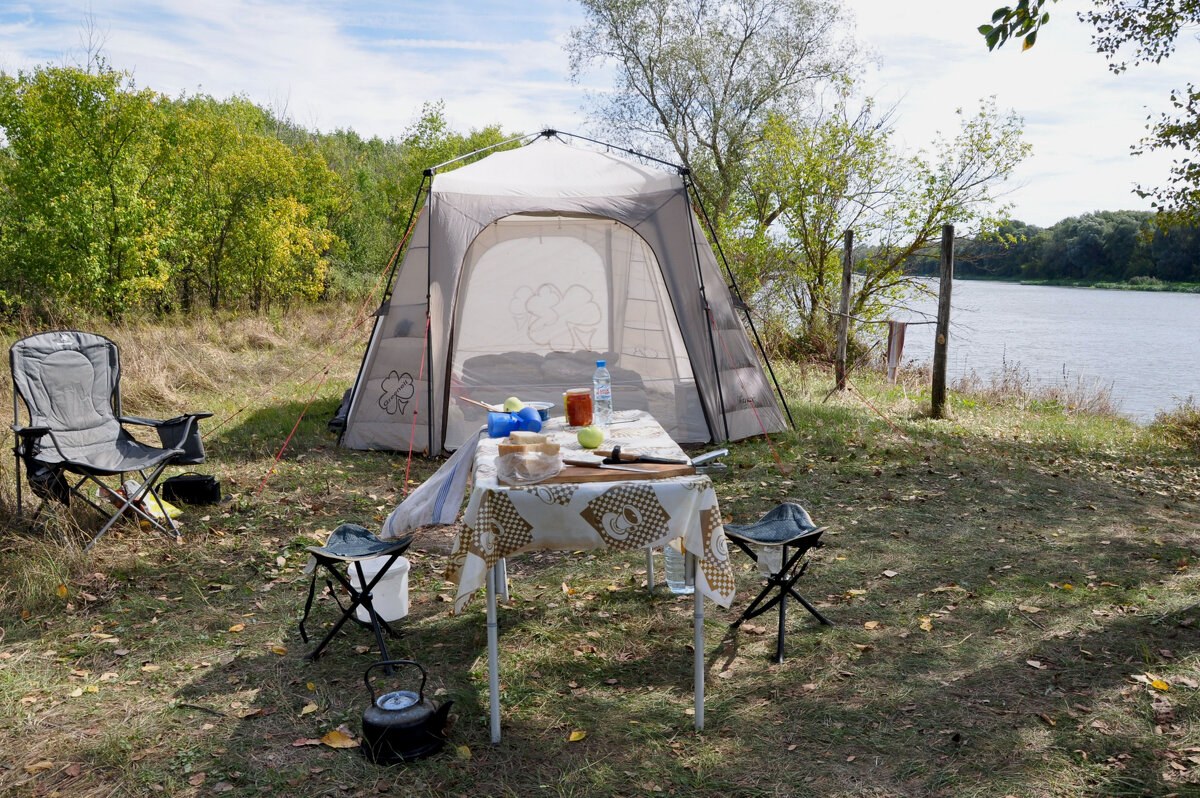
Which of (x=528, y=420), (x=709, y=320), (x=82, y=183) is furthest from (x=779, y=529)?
(x=82, y=183)

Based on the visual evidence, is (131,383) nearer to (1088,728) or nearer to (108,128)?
(108,128)

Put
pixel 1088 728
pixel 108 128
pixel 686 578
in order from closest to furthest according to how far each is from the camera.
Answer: pixel 1088 728 → pixel 686 578 → pixel 108 128

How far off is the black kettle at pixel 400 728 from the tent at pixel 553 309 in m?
3.49

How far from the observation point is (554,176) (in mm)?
6145

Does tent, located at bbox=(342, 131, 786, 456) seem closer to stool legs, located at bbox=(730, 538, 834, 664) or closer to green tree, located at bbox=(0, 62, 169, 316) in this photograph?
stool legs, located at bbox=(730, 538, 834, 664)

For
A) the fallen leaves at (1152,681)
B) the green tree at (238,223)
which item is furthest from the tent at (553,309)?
the green tree at (238,223)

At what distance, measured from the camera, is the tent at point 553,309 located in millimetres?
5914

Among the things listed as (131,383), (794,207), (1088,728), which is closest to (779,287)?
(794,207)

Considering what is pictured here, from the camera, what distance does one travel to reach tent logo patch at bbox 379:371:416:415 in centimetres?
594

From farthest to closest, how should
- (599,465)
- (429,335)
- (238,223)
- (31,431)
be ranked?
(238,223) → (429,335) → (31,431) → (599,465)

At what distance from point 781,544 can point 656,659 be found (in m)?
0.65

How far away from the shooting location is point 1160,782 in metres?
2.25

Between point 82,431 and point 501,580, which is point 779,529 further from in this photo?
point 82,431

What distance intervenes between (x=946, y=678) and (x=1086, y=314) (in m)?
29.2
